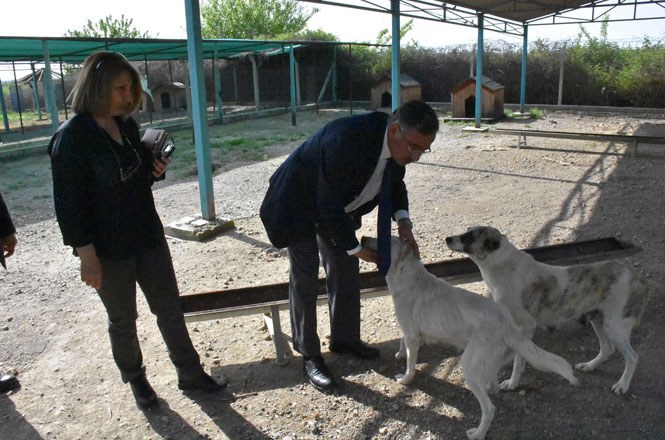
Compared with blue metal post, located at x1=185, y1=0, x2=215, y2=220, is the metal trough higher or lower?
lower

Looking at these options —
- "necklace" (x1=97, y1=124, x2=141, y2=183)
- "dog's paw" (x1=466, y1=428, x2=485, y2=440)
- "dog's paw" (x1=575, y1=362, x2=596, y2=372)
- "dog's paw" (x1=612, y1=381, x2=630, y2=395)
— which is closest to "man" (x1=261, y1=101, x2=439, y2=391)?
"necklace" (x1=97, y1=124, x2=141, y2=183)

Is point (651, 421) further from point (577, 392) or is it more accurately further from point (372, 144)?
point (372, 144)

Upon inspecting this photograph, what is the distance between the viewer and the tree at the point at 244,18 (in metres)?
46.2

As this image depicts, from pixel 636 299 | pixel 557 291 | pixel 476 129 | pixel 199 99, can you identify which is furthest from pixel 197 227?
pixel 476 129

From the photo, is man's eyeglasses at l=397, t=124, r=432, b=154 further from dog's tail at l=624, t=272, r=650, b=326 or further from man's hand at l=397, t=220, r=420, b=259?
dog's tail at l=624, t=272, r=650, b=326

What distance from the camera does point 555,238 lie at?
5652 millimetres

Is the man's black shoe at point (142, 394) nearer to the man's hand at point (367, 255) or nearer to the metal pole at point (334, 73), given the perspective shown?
the man's hand at point (367, 255)

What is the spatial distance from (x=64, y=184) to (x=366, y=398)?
2043 millimetres

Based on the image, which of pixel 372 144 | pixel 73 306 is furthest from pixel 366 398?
pixel 73 306

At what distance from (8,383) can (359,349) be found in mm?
2268

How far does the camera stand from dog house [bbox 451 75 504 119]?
15547 mm

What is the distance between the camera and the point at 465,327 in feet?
9.20

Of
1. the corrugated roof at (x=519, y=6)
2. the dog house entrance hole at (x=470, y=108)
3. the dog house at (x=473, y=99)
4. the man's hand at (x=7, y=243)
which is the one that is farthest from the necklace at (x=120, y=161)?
the dog house entrance hole at (x=470, y=108)

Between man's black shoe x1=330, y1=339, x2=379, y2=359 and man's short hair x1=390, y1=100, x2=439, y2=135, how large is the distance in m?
1.67
